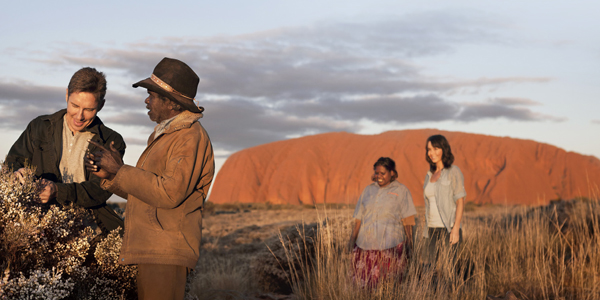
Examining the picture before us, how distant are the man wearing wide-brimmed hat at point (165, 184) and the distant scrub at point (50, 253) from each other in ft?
1.53

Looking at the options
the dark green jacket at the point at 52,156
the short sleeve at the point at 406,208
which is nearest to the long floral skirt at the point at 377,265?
the short sleeve at the point at 406,208

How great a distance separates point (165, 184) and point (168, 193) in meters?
0.05

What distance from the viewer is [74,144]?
11.6 ft

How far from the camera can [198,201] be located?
2795mm

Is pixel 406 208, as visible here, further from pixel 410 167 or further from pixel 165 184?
pixel 410 167

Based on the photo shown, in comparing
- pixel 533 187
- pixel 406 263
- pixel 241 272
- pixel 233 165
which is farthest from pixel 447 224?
pixel 233 165

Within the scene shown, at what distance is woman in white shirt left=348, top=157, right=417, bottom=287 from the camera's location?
17.9 ft

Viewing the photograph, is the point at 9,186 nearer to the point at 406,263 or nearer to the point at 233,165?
the point at 406,263

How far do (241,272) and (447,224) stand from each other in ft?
10.9

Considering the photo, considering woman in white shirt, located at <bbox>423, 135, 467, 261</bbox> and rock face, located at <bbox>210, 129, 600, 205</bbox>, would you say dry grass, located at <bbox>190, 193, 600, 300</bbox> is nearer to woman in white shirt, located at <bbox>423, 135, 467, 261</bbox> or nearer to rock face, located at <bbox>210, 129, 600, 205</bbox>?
woman in white shirt, located at <bbox>423, 135, 467, 261</bbox>

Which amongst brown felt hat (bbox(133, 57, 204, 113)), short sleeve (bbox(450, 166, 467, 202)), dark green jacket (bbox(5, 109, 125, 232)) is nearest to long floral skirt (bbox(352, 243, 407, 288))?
short sleeve (bbox(450, 166, 467, 202))

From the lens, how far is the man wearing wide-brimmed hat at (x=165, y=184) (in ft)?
8.45

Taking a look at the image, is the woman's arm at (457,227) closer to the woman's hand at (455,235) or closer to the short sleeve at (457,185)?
the woman's hand at (455,235)

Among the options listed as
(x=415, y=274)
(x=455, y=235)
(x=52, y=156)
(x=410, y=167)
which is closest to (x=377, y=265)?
(x=415, y=274)
